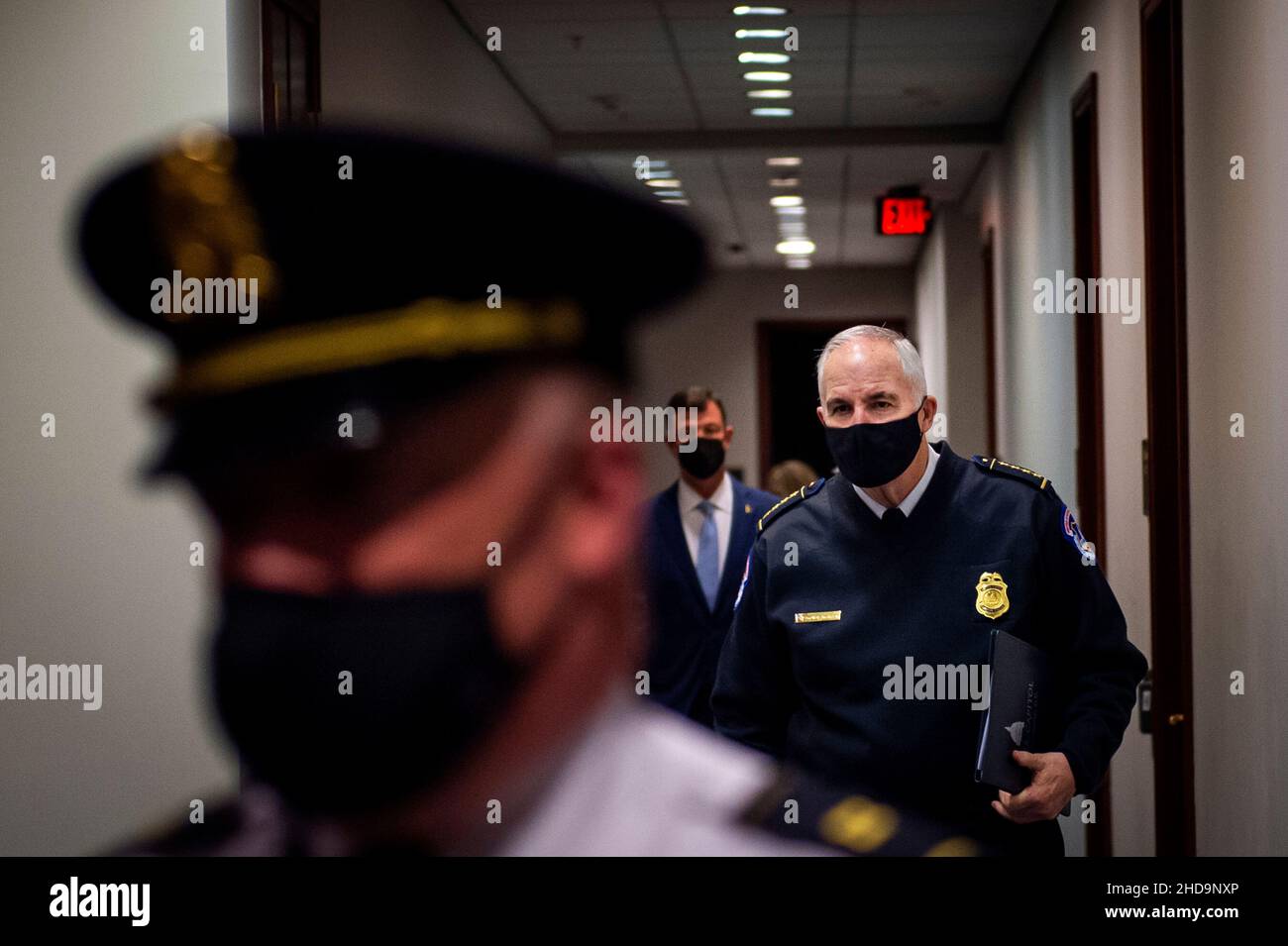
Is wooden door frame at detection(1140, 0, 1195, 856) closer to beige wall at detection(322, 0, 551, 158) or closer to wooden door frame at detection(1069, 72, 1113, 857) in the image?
wooden door frame at detection(1069, 72, 1113, 857)

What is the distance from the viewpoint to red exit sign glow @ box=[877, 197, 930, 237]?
7.48 metres

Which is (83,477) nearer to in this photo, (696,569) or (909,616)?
(696,569)

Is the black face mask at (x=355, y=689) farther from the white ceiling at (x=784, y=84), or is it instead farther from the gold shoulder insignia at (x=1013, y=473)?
the white ceiling at (x=784, y=84)

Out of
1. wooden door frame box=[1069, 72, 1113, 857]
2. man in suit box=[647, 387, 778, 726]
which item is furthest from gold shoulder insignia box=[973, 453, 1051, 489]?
wooden door frame box=[1069, 72, 1113, 857]

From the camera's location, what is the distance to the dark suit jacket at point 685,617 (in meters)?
3.04

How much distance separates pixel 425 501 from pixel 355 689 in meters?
0.07

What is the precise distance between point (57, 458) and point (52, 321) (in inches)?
10.6

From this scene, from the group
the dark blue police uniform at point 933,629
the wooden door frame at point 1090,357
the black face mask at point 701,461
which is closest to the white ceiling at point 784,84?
the wooden door frame at point 1090,357

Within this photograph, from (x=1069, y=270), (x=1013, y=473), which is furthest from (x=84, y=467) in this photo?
(x=1069, y=270)

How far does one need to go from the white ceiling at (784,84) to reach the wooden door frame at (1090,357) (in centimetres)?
81

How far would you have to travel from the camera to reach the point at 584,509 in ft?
1.38
